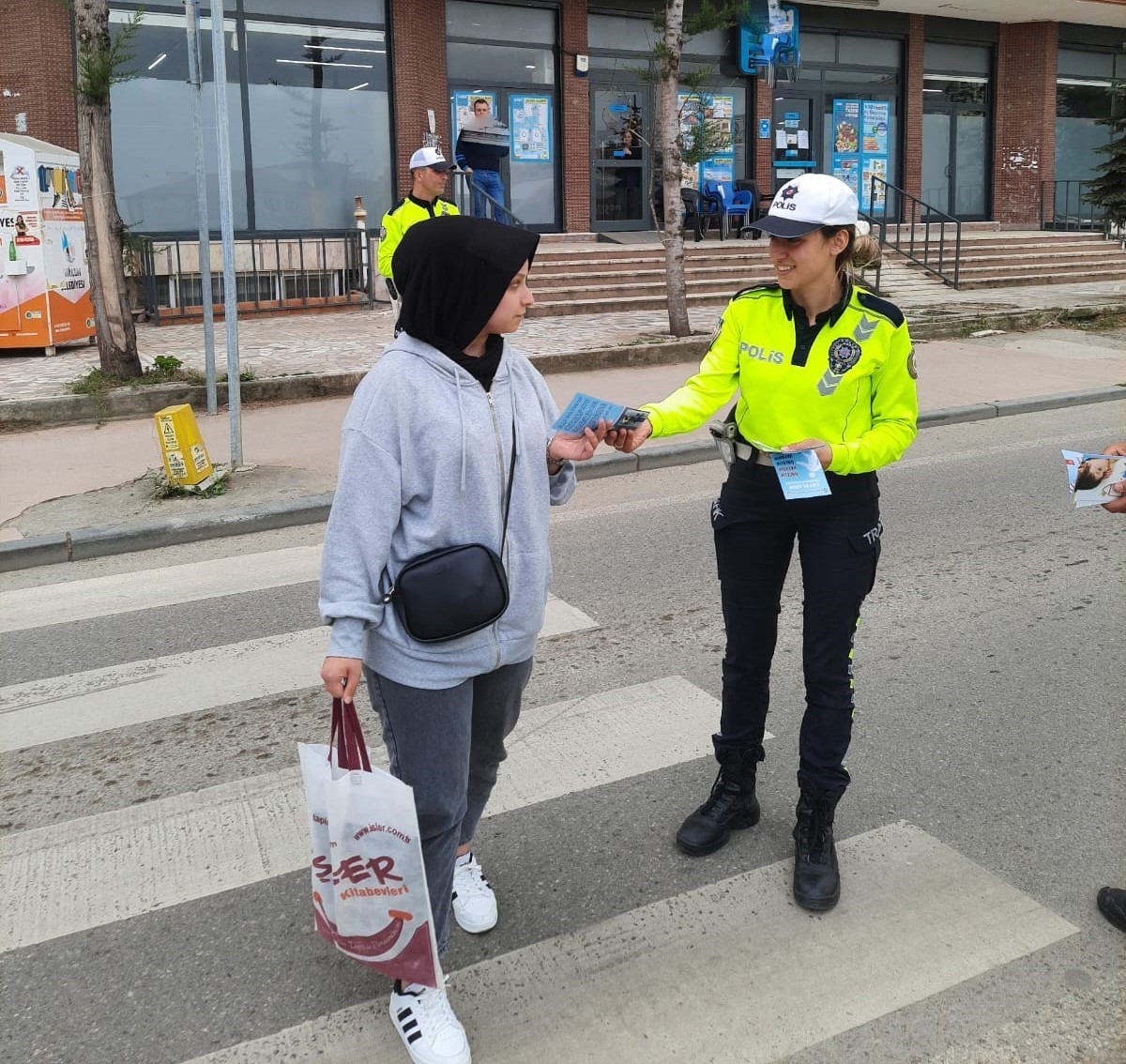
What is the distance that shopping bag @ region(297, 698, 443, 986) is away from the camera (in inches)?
98.3

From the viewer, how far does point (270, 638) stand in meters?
5.69

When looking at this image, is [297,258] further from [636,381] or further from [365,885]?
[365,885]

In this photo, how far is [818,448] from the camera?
3.12 metres

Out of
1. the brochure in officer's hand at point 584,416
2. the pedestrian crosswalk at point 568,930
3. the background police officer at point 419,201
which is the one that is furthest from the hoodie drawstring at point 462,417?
the background police officer at point 419,201

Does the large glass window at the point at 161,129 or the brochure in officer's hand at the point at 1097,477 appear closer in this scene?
the brochure in officer's hand at the point at 1097,477

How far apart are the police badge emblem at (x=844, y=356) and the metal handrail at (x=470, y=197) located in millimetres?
14016

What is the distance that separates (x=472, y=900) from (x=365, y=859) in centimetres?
81

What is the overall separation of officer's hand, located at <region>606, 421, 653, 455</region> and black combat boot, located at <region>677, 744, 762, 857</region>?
44.2 inches

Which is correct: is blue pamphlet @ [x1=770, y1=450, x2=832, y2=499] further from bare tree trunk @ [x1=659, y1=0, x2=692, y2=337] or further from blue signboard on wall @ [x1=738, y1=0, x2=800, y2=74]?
blue signboard on wall @ [x1=738, y1=0, x2=800, y2=74]

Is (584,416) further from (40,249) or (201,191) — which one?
(40,249)

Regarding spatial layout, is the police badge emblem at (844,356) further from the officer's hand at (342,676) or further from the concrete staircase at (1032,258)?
the concrete staircase at (1032,258)

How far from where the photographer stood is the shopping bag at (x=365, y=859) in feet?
8.20

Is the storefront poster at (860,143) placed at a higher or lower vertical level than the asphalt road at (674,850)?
higher

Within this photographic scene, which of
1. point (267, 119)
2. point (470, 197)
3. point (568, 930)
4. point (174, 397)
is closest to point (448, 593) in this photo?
point (568, 930)
